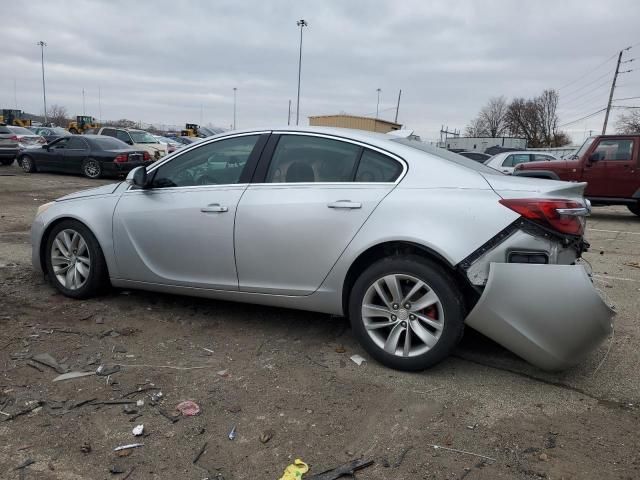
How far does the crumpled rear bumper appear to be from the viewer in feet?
10.1

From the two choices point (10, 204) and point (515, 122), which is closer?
point (10, 204)

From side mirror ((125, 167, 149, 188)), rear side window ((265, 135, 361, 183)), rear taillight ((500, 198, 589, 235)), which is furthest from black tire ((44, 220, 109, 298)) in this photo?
rear taillight ((500, 198, 589, 235))

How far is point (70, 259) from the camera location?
4.70 m

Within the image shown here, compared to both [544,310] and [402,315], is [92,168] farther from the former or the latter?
[544,310]

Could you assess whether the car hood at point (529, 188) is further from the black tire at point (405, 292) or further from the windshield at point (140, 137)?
the windshield at point (140, 137)

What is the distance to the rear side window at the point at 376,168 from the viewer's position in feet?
11.7

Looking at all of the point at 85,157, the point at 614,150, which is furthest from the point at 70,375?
the point at 85,157

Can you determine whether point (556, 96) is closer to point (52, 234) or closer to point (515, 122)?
point (515, 122)

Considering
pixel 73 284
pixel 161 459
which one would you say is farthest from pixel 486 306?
pixel 73 284

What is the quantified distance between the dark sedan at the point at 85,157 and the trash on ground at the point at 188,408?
47.4ft

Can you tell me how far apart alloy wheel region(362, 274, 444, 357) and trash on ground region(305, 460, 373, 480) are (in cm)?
101

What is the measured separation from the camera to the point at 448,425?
2.86 meters

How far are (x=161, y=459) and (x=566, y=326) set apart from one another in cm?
232

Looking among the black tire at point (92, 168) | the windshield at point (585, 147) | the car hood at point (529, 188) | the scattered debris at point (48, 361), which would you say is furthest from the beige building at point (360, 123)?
the scattered debris at point (48, 361)
